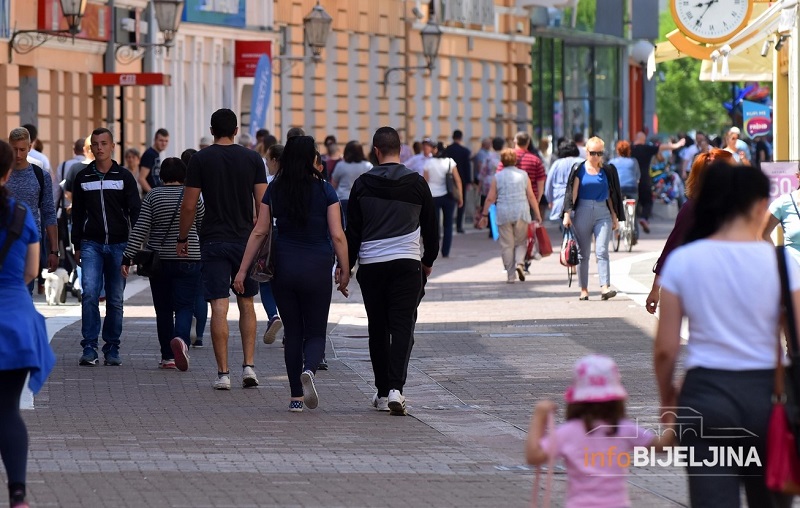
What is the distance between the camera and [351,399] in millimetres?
12805

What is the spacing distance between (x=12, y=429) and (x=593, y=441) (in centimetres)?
283

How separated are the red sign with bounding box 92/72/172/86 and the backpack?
19779 millimetres

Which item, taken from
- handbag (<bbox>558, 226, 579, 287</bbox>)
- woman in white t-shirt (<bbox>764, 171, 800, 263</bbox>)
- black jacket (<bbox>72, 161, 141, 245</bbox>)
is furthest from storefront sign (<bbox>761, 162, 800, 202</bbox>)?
black jacket (<bbox>72, 161, 141, 245</bbox>)

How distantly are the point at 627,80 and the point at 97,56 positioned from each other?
41661mm

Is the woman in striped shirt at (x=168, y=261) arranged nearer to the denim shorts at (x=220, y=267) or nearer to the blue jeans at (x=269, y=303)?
the denim shorts at (x=220, y=267)

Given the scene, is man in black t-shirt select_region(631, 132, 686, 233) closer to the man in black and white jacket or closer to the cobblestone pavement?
the cobblestone pavement

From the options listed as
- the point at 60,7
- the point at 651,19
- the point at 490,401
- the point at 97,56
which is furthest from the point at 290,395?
the point at 651,19

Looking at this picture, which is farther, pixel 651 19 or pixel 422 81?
pixel 651 19

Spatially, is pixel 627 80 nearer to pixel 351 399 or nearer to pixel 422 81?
pixel 422 81

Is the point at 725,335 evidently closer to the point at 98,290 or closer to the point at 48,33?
→ the point at 98,290

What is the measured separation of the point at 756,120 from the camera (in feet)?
138

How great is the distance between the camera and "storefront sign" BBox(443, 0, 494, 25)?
163 ft

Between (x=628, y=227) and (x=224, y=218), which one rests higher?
(x=224, y=218)

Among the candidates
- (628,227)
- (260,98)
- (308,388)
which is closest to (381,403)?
(308,388)
